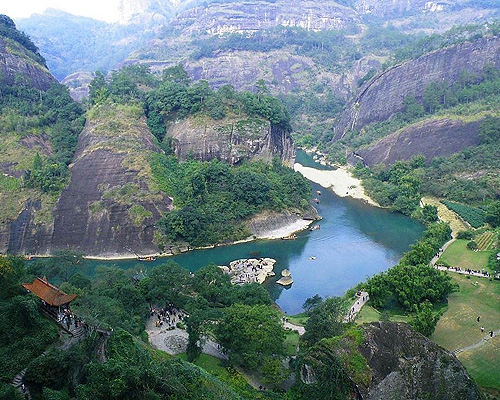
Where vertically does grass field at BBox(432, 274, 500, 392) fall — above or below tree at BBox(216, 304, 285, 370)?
below

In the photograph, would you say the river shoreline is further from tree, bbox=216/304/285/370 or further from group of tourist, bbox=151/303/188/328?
tree, bbox=216/304/285/370

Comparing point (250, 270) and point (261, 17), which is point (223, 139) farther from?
point (261, 17)

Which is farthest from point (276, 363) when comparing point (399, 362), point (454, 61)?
point (454, 61)

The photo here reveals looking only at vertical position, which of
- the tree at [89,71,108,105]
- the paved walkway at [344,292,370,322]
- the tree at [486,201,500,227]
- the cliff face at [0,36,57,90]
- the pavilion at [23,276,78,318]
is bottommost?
the tree at [486,201,500,227]

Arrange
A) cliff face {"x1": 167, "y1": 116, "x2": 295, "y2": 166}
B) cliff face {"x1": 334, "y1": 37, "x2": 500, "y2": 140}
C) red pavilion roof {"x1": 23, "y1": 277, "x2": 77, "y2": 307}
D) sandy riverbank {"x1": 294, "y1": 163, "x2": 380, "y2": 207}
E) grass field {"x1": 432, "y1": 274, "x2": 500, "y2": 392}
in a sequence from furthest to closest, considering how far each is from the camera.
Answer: cliff face {"x1": 334, "y1": 37, "x2": 500, "y2": 140}, sandy riverbank {"x1": 294, "y1": 163, "x2": 380, "y2": 207}, cliff face {"x1": 167, "y1": 116, "x2": 295, "y2": 166}, grass field {"x1": 432, "y1": 274, "x2": 500, "y2": 392}, red pavilion roof {"x1": 23, "y1": 277, "x2": 77, "y2": 307}

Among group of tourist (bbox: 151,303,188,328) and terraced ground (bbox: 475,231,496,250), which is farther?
terraced ground (bbox: 475,231,496,250)

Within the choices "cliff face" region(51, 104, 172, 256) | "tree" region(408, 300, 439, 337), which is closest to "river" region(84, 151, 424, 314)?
"cliff face" region(51, 104, 172, 256)

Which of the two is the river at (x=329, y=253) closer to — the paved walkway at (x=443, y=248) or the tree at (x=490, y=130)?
the paved walkway at (x=443, y=248)

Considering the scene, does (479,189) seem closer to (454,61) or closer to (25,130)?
(454,61)

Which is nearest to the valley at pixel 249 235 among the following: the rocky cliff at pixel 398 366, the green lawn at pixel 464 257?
the rocky cliff at pixel 398 366
